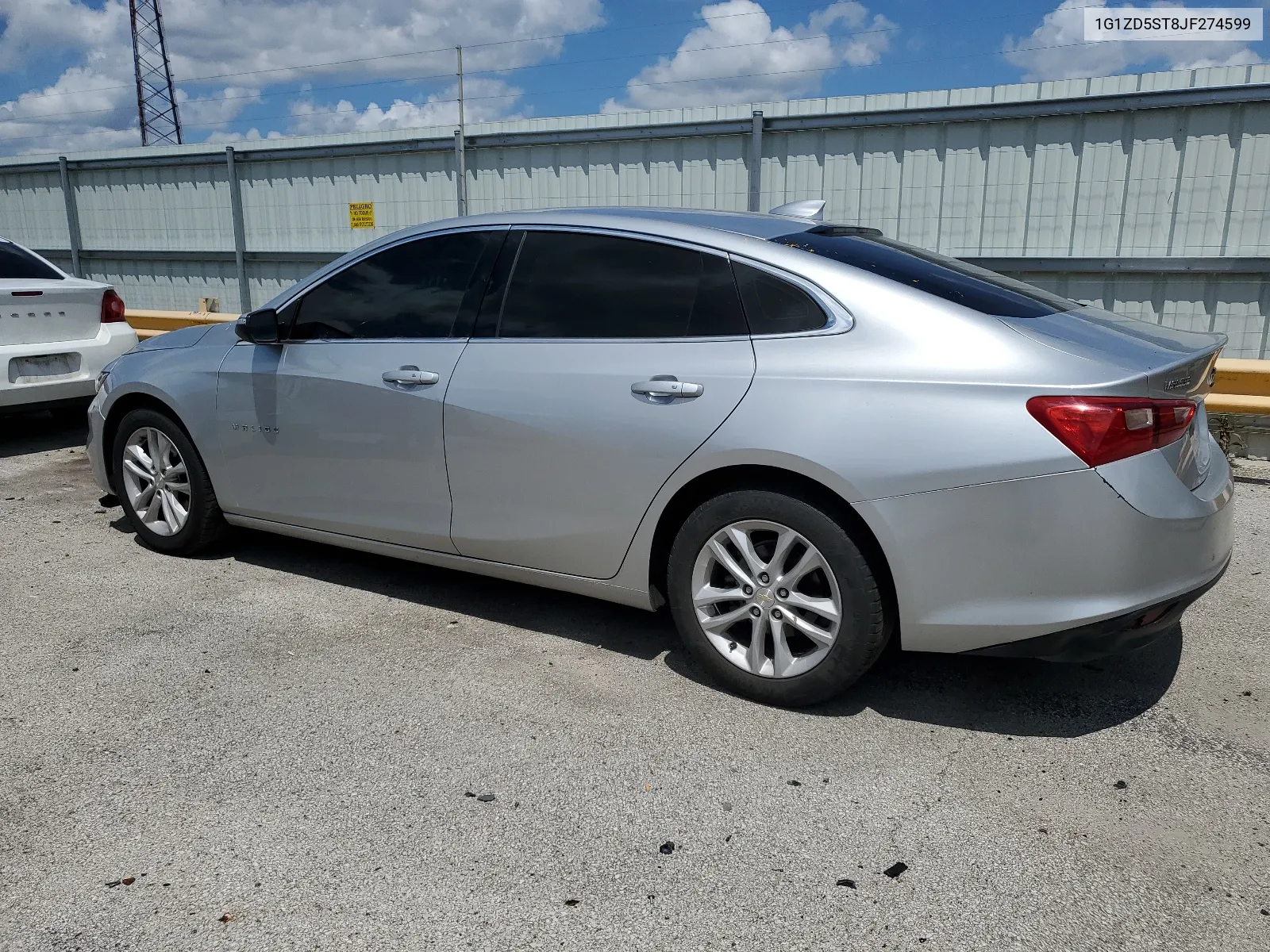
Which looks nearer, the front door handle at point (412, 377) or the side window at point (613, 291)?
the side window at point (613, 291)

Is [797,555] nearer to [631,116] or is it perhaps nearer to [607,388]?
[607,388]

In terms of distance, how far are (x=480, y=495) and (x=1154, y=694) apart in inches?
97.9

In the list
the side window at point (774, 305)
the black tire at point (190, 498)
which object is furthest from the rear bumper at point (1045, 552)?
the black tire at point (190, 498)

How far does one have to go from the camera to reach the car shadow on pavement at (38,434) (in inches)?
302

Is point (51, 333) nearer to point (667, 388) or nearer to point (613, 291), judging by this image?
point (613, 291)

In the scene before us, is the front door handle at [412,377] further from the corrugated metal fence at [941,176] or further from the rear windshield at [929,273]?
the corrugated metal fence at [941,176]

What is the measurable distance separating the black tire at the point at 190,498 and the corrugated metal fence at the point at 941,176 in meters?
A: 5.76

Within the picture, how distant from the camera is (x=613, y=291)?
12.0 ft

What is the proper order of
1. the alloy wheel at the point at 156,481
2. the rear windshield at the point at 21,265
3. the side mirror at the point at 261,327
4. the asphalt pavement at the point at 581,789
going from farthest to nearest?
the rear windshield at the point at 21,265 < the alloy wheel at the point at 156,481 < the side mirror at the point at 261,327 < the asphalt pavement at the point at 581,789

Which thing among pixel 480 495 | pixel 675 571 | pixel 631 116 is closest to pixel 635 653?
pixel 675 571

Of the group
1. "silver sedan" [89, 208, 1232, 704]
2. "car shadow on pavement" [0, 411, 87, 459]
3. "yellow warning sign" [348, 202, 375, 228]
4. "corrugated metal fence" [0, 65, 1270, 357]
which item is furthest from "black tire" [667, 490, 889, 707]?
"yellow warning sign" [348, 202, 375, 228]

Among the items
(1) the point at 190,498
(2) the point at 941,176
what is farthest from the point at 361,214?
(1) the point at 190,498

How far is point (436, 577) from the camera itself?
187 inches

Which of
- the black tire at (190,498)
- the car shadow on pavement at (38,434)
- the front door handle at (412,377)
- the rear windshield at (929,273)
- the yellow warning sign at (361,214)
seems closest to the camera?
the rear windshield at (929,273)
